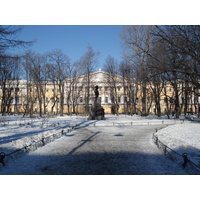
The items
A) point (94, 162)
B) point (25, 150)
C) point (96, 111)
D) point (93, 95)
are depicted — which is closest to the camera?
point (94, 162)

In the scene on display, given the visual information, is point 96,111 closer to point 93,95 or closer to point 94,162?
point 94,162

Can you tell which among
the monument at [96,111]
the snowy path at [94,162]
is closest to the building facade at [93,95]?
the monument at [96,111]

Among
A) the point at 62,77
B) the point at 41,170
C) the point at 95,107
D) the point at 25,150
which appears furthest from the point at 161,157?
the point at 62,77

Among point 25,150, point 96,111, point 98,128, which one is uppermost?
point 96,111

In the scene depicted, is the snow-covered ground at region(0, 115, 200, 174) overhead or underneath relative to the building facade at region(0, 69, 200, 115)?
underneath

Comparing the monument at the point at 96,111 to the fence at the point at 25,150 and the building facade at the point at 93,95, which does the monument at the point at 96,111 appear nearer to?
the building facade at the point at 93,95

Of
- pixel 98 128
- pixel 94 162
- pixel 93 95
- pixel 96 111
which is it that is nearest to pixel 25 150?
pixel 94 162

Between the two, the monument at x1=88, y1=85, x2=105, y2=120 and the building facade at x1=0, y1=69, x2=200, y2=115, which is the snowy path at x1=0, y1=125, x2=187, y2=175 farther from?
the building facade at x1=0, y1=69, x2=200, y2=115

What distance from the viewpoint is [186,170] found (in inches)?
211

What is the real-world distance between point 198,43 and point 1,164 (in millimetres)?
11020

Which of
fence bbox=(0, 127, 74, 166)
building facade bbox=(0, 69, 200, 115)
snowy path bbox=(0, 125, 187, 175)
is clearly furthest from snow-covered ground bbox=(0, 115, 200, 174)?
building facade bbox=(0, 69, 200, 115)

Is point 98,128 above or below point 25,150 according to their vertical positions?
below

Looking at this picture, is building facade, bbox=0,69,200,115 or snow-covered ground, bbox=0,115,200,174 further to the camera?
building facade, bbox=0,69,200,115

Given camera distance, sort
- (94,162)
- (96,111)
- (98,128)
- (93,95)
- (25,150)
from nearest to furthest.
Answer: (94,162) < (25,150) < (98,128) < (96,111) < (93,95)
